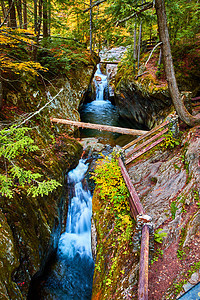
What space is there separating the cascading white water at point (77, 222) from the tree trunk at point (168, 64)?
6.06 m

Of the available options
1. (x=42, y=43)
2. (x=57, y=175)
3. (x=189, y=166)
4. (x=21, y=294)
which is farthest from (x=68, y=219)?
(x=42, y=43)

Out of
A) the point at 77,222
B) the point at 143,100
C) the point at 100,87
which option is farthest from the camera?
the point at 100,87

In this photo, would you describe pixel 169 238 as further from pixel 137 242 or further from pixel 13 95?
pixel 13 95

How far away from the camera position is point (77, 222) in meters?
8.10

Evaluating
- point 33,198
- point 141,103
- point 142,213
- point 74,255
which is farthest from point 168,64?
point 74,255

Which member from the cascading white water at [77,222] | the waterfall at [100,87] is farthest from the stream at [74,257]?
the waterfall at [100,87]

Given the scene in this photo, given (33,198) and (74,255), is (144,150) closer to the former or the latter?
(33,198)

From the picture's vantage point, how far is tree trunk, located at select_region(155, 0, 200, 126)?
18.2ft

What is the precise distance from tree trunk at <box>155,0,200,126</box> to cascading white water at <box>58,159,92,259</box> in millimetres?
6063

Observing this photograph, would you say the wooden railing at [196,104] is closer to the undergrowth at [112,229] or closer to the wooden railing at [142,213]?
the wooden railing at [142,213]

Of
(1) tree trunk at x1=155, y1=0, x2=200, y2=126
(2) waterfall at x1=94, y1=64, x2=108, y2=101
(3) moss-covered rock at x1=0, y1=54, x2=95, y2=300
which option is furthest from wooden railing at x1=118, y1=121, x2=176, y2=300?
(2) waterfall at x1=94, y1=64, x2=108, y2=101

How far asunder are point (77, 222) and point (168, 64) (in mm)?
7910

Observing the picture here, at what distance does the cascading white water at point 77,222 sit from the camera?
7207 millimetres

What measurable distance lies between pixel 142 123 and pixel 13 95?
10507 mm
